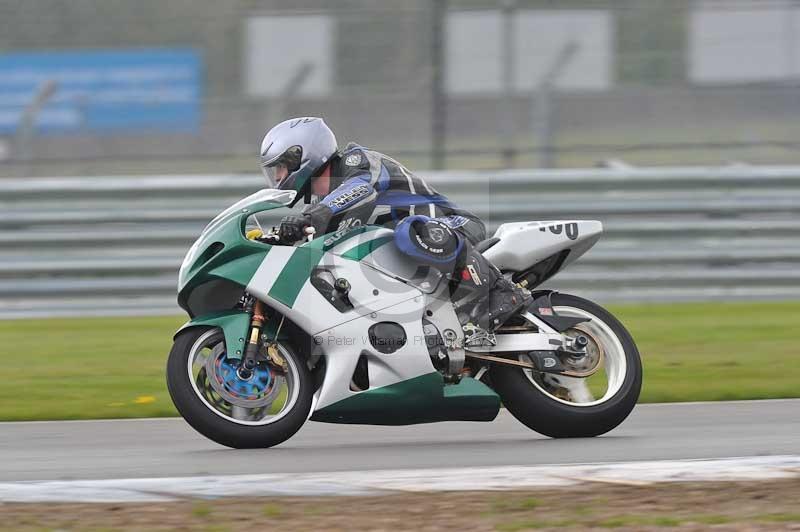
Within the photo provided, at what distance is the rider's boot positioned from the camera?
6629 mm

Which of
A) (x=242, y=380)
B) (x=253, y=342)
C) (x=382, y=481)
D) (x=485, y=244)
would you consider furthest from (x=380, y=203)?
(x=382, y=481)

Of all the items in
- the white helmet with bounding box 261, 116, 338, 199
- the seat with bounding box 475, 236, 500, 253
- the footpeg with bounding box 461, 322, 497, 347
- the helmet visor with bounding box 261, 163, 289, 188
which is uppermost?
the white helmet with bounding box 261, 116, 338, 199

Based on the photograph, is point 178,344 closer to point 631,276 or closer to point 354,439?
point 354,439

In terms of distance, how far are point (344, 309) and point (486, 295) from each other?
2.14ft

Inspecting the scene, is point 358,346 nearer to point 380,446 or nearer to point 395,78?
point 380,446

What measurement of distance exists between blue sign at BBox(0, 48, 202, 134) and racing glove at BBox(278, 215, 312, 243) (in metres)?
5.40

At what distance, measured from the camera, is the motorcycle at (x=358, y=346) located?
6.34 meters

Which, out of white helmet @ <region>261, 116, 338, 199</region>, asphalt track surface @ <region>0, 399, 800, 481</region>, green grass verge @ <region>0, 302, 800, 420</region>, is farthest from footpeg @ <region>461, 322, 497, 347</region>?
green grass verge @ <region>0, 302, 800, 420</region>

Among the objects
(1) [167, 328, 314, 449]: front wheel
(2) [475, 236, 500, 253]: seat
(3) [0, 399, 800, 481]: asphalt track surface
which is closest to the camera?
(3) [0, 399, 800, 481]: asphalt track surface

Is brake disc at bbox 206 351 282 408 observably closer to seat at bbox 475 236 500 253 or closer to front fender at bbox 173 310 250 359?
front fender at bbox 173 310 250 359

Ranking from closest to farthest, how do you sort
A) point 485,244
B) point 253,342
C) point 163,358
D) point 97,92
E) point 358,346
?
point 253,342, point 358,346, point 485,244, point 163,358, point 97,92

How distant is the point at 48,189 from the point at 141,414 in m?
4.33

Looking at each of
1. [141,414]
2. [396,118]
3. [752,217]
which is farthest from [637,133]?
[141,414]

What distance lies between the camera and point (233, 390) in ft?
20.7
